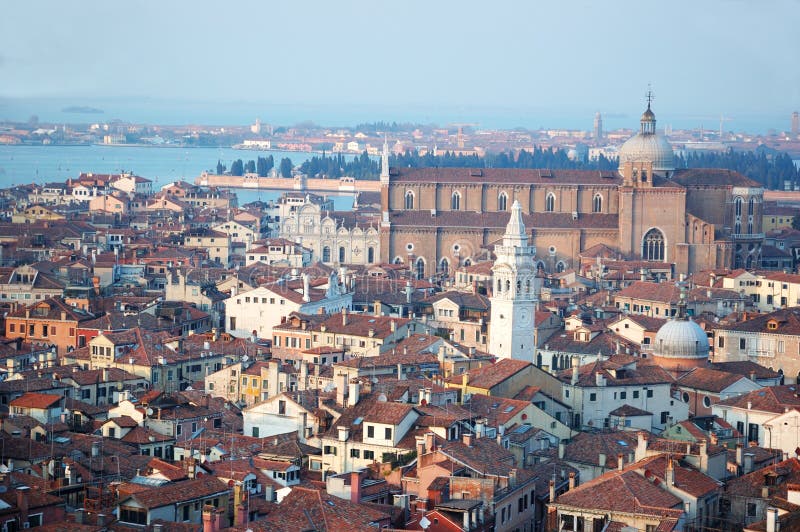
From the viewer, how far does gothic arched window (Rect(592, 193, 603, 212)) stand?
58906 millimetres

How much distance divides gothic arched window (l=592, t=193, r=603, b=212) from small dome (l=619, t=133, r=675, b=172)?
Answer: 4.77 ft

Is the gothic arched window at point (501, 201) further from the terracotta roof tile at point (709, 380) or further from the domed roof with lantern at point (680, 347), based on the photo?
the terracotta roof tile at point (709, 380)

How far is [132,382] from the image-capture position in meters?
29.5

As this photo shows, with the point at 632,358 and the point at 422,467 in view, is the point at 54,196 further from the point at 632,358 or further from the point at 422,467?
the point at 422,467

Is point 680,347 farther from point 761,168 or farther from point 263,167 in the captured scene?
point 263,167

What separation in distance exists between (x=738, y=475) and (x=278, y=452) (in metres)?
5.12

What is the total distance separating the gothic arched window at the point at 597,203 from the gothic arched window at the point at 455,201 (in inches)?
157

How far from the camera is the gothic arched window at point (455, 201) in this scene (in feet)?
195

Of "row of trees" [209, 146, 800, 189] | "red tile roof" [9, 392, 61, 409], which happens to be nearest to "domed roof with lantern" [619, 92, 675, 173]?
"red tile roof" [9, 392, 61, 409]

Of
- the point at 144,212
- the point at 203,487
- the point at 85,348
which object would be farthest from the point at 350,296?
the point at 144,212

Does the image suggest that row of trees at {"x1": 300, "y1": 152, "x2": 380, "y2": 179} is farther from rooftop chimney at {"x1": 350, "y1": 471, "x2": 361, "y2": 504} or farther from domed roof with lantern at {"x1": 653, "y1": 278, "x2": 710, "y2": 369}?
rooftop chimney at {"x1": 350, "y1": 471, "x2": 361, "y2": 504}

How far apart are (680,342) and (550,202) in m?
28.0

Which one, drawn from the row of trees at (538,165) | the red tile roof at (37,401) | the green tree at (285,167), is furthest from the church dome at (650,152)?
the green tree at (285,167)

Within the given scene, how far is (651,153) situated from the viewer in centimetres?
5997
